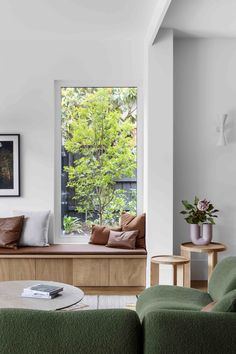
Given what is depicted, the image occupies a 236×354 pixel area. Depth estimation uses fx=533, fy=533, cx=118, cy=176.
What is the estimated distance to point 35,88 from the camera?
609cm

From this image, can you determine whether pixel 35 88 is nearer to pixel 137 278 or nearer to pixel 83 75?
pixel 83 75

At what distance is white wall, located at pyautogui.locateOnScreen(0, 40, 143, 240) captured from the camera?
607 centimetres

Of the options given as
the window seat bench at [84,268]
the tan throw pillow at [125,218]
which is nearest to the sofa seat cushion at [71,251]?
the window seat bench at [84,268]

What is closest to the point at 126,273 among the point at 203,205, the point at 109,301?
the point at 109,301

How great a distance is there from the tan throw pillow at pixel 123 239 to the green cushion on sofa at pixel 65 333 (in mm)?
3633

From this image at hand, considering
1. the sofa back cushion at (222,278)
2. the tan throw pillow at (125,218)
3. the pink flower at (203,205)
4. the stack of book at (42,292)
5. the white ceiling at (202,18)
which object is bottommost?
the stack of book at (42,292)

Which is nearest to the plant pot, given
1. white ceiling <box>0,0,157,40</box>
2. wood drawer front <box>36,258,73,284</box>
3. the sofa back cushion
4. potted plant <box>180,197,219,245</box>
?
potted plant <box>180,197,219,245</box>

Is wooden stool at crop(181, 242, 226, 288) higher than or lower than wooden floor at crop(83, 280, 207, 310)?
higher

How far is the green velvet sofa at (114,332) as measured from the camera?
2.10 m

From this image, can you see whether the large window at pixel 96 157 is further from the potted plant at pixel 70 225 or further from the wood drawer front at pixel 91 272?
the wood drawer front at pixel 91 272

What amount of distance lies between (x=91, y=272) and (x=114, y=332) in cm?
354

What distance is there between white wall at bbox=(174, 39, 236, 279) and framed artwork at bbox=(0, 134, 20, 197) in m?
1.79

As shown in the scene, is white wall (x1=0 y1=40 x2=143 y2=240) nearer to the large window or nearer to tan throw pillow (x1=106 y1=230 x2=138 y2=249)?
the large window

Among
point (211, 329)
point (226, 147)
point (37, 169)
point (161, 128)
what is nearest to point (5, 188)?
point (37, 169)
